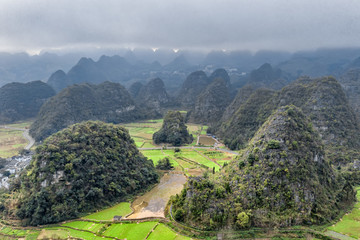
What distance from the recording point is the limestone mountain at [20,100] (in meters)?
136

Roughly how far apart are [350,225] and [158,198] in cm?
3224

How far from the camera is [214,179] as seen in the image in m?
42.3

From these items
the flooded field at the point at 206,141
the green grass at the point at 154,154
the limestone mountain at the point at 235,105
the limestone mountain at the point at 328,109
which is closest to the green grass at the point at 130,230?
the green grass at the point at 154,154

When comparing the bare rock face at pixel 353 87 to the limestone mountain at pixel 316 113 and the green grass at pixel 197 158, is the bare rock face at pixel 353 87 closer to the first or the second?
the limestone mountain at pixel 316 113

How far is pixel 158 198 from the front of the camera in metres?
47.1

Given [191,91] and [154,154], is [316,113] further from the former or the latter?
[191,91]

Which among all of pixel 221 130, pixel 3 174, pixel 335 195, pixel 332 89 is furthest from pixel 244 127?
pixel 3 174

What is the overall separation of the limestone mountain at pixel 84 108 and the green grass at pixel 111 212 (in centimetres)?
7074

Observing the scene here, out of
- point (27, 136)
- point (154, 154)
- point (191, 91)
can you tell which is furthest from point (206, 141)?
point (191, 91)

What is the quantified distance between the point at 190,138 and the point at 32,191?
200 ft

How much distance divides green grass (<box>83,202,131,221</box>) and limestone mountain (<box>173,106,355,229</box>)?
9516 mm

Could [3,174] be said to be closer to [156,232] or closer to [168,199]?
[168,199]

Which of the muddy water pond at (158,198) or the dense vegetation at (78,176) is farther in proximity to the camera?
the muddy water pond at (158,198)

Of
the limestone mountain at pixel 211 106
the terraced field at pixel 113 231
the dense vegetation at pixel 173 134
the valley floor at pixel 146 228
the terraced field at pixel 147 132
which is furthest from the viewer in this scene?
the limestone mountain at pixel 211 106
